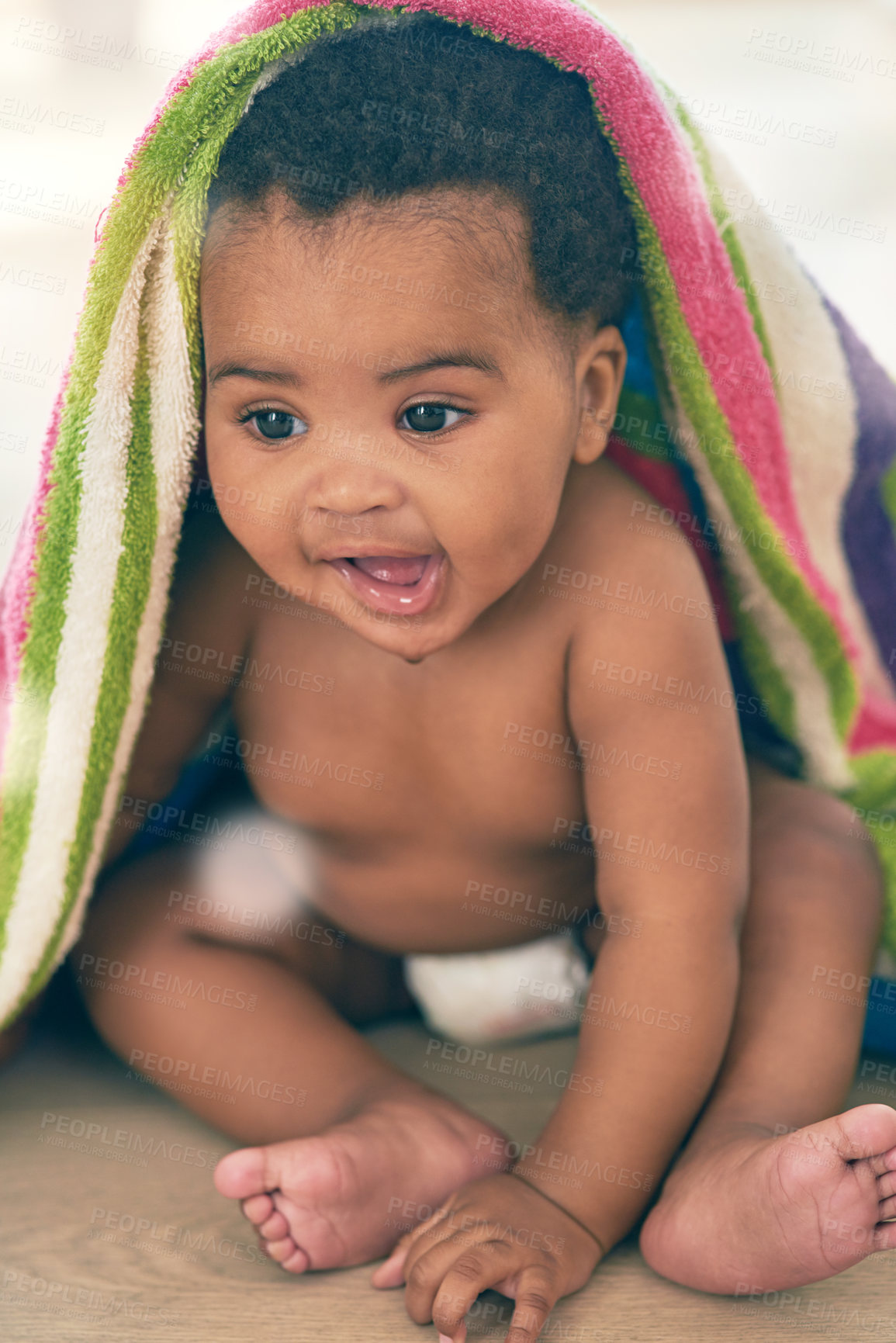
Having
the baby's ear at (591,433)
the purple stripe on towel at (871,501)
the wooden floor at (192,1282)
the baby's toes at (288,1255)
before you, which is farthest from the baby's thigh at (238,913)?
the purple stripe on towel at (871,501)

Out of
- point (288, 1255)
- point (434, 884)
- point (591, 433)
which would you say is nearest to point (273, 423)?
point (591, 433)

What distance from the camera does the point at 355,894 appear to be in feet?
2.65

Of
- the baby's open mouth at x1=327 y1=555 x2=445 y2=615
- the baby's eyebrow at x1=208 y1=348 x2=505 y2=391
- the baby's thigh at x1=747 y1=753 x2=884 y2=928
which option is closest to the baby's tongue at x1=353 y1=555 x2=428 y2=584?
the baby's open mouth at x1=327 y1=555 x2=445 y2=615

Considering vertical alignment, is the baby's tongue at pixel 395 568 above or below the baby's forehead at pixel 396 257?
below

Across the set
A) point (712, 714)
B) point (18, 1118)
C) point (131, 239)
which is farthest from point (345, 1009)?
point (131, 239)

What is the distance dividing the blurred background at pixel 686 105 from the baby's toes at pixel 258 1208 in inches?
17.9

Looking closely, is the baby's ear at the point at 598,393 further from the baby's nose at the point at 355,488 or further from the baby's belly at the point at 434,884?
the baby's belly at the point at 434,884

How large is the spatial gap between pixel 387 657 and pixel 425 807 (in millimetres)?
100

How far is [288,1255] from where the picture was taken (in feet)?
1.94

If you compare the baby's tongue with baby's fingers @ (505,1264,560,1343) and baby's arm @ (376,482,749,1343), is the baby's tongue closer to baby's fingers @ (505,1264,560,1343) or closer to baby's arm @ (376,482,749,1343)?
baby's arm @ (376,482,749,1343)

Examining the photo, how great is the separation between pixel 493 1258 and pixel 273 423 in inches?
17.3

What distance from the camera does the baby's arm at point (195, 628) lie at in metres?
0.79

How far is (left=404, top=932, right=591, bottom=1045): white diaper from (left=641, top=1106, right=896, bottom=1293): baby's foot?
19 cm

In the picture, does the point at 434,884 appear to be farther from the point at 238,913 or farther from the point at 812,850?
the point at 812,850
